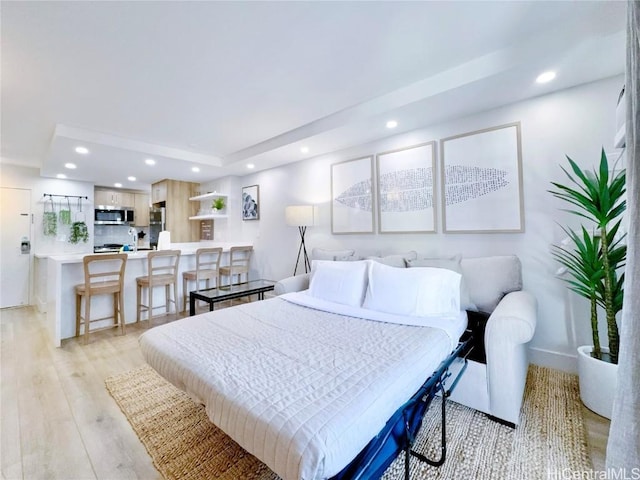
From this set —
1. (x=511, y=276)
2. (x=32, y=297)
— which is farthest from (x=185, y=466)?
(x=32, y=297)

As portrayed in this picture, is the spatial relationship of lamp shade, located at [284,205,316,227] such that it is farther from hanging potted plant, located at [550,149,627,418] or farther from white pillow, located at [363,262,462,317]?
hanging potted plant, located at [550,149,627,418]

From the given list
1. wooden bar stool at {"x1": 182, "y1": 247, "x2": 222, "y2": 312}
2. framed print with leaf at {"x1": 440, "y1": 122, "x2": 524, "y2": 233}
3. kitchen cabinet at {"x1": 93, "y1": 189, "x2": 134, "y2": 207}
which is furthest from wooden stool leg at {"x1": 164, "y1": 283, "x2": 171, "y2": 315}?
framed print with leaf at {"x1": 440, "y1": 122, "x2": 524, "y2": 233}

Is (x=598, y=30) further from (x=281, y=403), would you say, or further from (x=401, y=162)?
(x=281, y=403)

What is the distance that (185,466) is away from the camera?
1464 millimetres

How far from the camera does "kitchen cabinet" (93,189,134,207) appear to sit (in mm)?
6399

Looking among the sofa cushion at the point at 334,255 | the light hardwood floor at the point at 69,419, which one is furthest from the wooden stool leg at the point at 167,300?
the sofa cushion at the point at 334,255

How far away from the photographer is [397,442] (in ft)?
3.98

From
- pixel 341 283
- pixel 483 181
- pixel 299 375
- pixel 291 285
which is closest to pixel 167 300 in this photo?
pixel 291 285

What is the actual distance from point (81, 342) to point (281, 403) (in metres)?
3.36

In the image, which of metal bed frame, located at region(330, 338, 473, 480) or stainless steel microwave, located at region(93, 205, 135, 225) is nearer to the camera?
metal bed frame, located at region(330, 338, 473, 480)

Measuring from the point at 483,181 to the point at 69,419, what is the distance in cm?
380

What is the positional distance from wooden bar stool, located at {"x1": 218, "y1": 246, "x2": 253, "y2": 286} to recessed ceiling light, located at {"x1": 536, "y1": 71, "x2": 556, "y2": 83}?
14.3 feet

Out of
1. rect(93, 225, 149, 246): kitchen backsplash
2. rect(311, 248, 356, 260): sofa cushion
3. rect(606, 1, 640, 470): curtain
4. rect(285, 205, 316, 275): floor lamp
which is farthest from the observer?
rect(93, 225, 149, 246): kitchen backsplash

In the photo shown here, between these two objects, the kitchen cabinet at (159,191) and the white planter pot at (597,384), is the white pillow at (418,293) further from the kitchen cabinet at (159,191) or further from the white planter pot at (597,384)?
the kitchen cabinet at (159,191)
